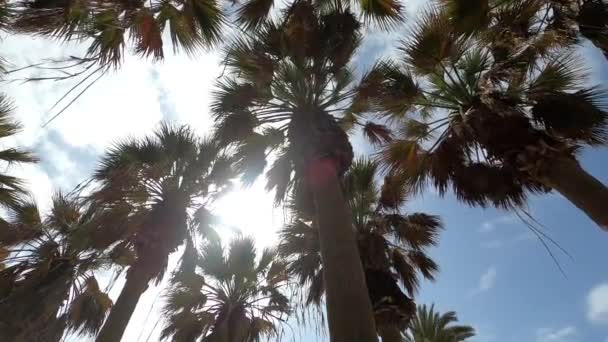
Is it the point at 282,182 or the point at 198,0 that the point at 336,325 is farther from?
the point at 198,0

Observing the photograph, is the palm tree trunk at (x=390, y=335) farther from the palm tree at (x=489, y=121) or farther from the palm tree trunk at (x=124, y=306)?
the palm tree trunk at (x=124, y=306)

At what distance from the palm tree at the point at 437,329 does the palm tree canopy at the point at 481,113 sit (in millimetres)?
13838

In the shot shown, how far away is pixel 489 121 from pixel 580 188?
1532 millimetres

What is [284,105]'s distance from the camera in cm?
793

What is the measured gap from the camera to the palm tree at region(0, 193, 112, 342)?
725 cm

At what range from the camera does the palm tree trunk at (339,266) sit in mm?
4336

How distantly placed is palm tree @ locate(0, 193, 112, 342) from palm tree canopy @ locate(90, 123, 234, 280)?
47 centimetres

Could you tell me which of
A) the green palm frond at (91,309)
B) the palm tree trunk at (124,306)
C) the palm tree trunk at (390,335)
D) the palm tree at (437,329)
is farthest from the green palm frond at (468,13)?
the palm tree at (437,329)

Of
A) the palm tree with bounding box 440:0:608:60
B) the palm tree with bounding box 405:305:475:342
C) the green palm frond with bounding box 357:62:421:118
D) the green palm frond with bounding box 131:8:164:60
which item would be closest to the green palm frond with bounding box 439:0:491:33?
the palm tree with bounding box 440:0:608:60

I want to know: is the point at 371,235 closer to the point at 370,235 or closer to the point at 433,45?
the point at 370,235

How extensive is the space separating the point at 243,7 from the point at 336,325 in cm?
586

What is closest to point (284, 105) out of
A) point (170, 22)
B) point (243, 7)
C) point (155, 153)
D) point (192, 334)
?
point (243, 7)

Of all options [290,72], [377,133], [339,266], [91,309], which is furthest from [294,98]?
[91,309]

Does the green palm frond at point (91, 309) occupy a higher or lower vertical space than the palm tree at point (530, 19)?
lower
